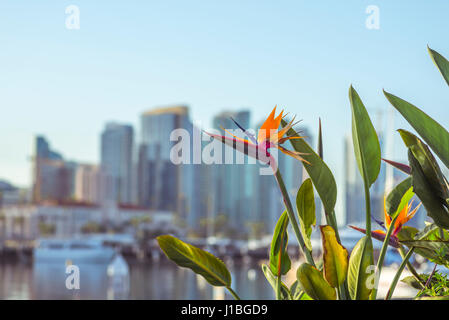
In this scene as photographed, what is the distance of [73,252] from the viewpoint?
28484 mm

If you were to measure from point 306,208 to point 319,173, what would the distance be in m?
0.10

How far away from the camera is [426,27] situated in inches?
81.2

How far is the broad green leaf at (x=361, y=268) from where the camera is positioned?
101cm

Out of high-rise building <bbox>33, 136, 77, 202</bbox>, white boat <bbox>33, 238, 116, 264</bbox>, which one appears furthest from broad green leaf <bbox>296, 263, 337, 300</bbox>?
high-rise building <bbox>33, 136, 77, 202</bbox>

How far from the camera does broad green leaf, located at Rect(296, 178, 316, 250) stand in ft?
3.53

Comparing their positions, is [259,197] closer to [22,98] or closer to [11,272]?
[22,98]

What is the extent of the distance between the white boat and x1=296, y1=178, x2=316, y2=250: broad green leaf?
92.4 feet

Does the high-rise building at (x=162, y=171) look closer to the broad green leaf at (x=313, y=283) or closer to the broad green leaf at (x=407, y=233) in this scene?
the broad green leaf at (x=407, y=233)

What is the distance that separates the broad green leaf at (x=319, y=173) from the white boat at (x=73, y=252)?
2822 centimetres

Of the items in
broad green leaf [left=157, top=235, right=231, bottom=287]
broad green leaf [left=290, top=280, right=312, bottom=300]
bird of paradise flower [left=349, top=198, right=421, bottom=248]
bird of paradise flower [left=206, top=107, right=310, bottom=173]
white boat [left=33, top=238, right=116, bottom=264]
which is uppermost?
bird of paradise flower [left=206, top=107, right=310, bottom=173]

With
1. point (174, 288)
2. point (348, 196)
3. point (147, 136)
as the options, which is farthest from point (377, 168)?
point (147, 136)

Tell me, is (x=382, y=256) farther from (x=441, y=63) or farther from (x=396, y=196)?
(x=441, y=63)

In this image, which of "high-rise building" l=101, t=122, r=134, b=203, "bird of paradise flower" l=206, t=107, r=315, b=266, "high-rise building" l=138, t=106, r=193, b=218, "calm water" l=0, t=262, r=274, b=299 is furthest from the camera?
"high-rise building" l=101, t=122, r=134, b=203

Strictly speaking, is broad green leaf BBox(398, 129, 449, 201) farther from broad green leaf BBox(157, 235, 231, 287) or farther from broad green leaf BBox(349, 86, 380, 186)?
broad green leaf BBox(157, 235, 231, 287)
